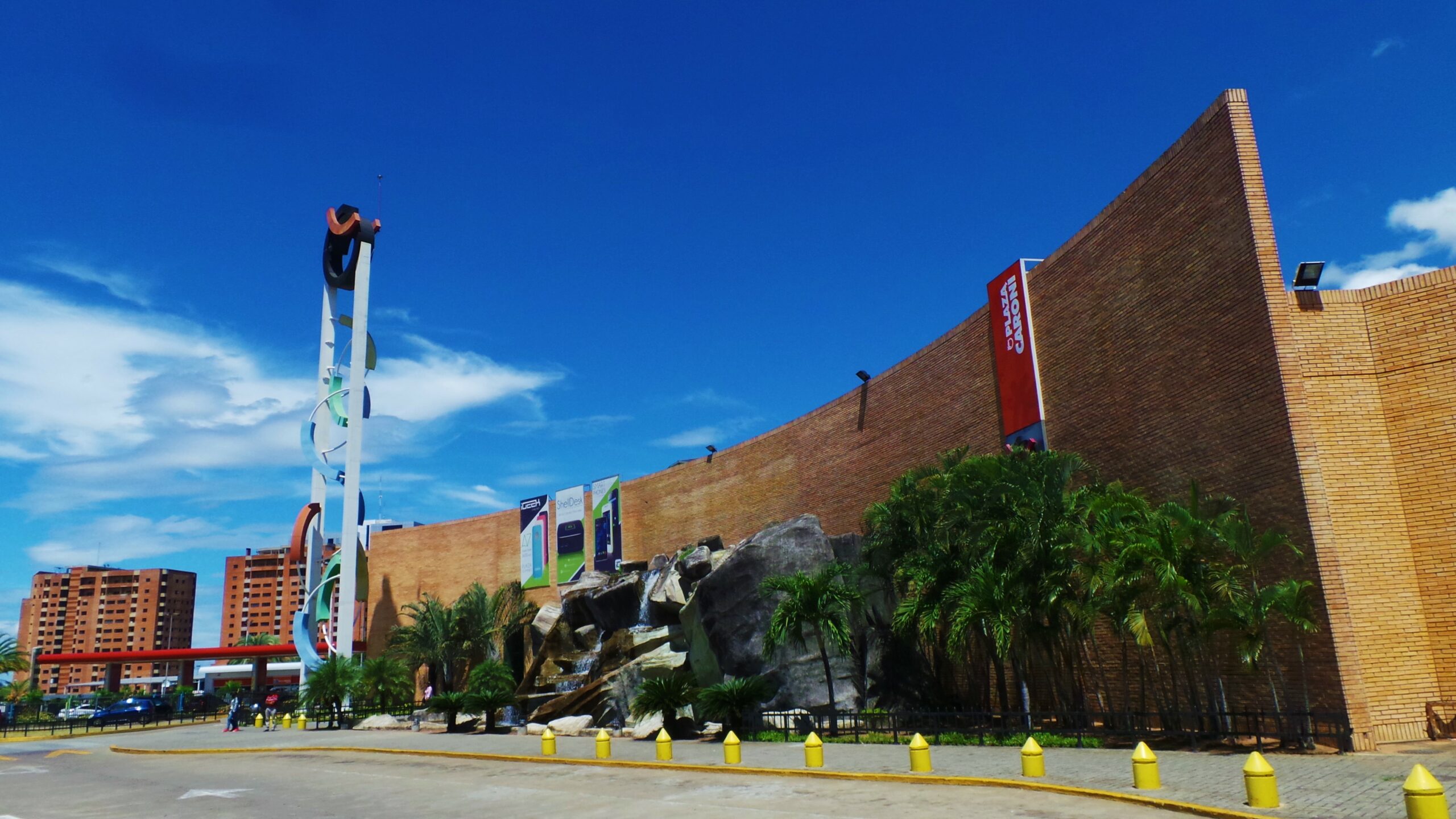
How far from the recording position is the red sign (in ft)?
83.9

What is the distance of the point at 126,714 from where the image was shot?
147 feet

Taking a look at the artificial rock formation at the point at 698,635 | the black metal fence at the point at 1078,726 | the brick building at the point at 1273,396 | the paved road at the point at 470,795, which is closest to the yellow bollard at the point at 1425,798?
the paved road at the point at 470,795

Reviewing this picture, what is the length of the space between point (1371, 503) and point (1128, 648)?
6178 mm

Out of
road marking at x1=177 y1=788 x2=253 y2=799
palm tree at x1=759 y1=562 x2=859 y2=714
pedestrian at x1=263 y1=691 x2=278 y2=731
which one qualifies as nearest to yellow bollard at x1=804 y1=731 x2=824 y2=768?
palm tree at x1=759 y1=562 x2=859 y2=714

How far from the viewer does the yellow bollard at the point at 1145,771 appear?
12.5 metres

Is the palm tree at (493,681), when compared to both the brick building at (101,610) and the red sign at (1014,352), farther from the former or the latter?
the brick building at (101,610)

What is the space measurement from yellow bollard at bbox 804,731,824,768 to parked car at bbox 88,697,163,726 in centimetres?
4050

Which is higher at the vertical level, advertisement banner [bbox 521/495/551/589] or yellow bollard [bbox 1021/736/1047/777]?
advertisement banner [bbox 521/495/551/589]

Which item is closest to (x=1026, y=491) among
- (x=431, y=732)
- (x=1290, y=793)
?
(x=1290, y=793)

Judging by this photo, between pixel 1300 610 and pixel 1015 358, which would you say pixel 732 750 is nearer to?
pixel 1300 610

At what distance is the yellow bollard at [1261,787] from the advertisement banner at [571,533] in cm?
4245

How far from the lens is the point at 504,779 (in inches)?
725

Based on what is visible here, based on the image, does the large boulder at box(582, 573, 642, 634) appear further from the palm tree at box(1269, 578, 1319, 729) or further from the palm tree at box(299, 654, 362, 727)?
the palm tree at box(1269, 578, 1319, 729)

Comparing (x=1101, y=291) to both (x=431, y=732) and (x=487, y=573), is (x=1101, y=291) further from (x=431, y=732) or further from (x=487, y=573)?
(x=487, y=573)
